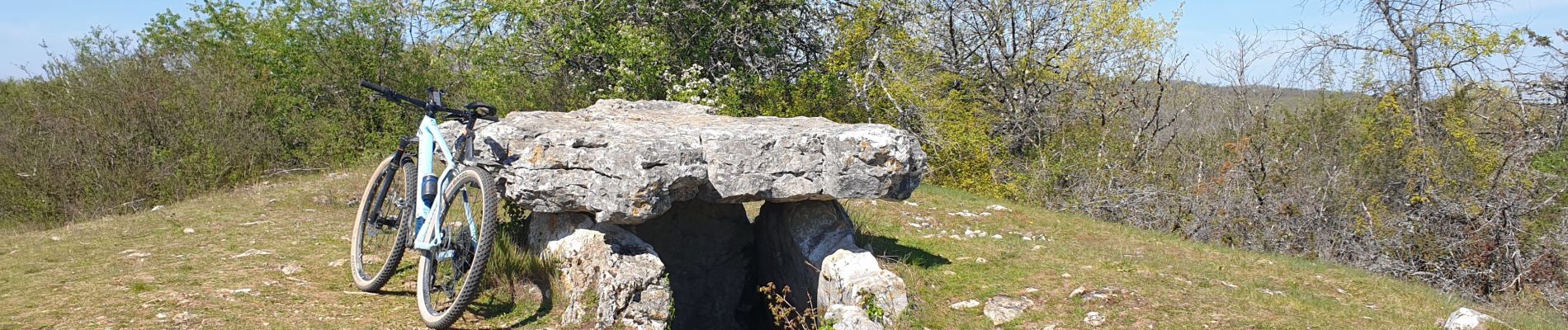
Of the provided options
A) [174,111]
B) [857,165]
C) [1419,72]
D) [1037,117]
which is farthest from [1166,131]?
[174,111]

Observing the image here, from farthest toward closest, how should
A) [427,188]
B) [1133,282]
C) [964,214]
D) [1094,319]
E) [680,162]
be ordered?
[964,214] < [1133,282] < [1094,319] < [680,162] < [427,188]

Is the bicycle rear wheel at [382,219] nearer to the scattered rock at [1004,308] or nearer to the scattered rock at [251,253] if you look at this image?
the scattered rock at [251,253]

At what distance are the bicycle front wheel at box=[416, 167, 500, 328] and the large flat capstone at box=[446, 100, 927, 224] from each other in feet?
1.49

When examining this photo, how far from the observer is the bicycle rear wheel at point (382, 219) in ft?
18.7

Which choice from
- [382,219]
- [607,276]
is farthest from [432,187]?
[607,276]

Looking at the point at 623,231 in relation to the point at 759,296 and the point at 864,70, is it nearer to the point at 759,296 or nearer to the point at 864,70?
the point at 759,296

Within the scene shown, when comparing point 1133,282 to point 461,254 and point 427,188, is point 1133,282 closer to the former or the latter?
point 461,254

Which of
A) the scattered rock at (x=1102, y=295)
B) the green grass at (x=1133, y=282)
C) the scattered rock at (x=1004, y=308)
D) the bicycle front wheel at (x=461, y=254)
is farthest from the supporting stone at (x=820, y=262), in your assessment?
the bicycle front wheel at (x=461, y=254)

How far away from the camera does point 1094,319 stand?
236 inches

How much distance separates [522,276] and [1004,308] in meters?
3.30

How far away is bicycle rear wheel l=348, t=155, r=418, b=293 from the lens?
225 inches

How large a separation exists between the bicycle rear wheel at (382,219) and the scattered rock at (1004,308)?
3.84 metres

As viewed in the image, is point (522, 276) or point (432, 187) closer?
point (432, 187)

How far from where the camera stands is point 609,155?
18.7 ft
